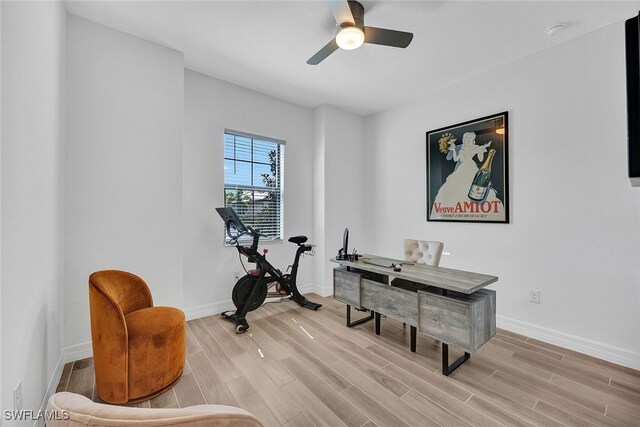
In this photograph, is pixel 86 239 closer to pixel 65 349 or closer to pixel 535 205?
pixel 65 349

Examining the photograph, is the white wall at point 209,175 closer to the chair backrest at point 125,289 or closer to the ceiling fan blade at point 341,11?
the chair backrest at point 125,289

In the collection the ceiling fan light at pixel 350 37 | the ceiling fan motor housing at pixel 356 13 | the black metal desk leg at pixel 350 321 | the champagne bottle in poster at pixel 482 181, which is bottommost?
the black metal desk leg at pixel 350 321

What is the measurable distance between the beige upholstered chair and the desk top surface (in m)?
1.80

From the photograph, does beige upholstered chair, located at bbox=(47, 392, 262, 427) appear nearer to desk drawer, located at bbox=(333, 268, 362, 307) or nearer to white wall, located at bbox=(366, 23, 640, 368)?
desk drawer, located at bbox=(333, 268, 362, 307)

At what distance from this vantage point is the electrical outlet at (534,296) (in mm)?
2870

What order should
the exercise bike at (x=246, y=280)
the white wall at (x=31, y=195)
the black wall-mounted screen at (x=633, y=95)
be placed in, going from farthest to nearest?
the exercise bike at (x=246, y=280) < the white wall at (x=31, y=195) < the black wall-mounted screen at (x=633, y=95)

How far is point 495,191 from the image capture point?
319 centimetres

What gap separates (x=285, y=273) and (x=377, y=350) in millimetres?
1918

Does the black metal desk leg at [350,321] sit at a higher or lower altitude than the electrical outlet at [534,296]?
lower

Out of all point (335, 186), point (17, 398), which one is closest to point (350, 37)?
point (335, 186)

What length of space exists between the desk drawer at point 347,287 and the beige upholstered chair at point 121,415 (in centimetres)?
223

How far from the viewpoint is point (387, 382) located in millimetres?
2082

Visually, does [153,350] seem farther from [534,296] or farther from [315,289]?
[534,296]

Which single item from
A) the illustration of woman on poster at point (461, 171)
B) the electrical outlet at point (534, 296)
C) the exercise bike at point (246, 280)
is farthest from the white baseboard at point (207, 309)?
the electrical outlet at point (534, 296)
